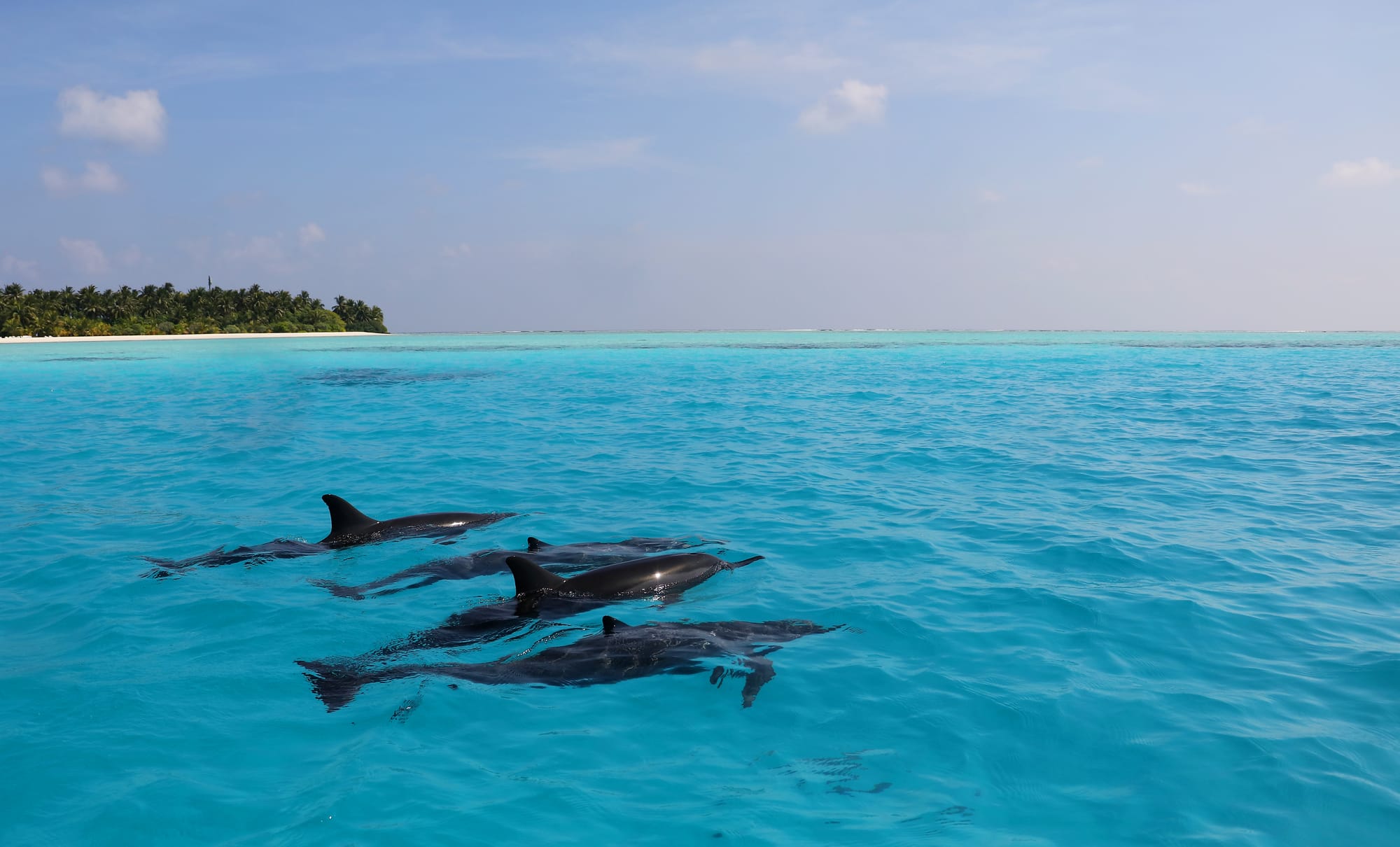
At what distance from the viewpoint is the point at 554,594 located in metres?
8.16

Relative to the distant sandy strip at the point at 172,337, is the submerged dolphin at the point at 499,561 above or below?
below

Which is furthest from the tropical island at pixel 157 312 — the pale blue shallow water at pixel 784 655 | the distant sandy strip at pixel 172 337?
the pale blue shallow water at pixel 784 655

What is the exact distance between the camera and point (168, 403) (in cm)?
3042

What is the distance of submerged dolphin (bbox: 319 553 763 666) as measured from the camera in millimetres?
7367

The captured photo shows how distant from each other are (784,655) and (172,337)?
11583 centimetres

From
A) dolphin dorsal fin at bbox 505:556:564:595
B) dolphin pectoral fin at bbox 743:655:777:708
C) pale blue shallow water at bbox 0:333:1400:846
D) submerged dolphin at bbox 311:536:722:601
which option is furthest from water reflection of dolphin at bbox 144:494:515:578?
dolphin pectoral fin at bbox 743:655:777:708

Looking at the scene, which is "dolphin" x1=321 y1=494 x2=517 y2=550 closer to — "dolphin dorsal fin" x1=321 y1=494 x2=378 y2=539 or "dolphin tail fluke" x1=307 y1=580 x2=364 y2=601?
"dolphin dorsal fin" x1=321 y1=494 x2=378 y2=539

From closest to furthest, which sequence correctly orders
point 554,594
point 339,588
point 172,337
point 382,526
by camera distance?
point 554,594
point 339,588
point 382,526
point 172,337

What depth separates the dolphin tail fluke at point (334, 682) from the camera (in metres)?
6.27

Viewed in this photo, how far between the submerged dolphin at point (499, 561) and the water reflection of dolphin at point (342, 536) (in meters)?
1.28

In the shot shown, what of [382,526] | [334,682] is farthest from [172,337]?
[334,682]

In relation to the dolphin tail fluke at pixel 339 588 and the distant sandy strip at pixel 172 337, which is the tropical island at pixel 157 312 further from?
the dolphin tail fluke at pixel 339 588

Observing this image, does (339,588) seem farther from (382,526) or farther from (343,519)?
(382,526)

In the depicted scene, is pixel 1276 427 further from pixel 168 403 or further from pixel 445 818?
pixel 168 403
